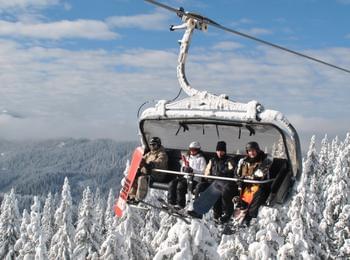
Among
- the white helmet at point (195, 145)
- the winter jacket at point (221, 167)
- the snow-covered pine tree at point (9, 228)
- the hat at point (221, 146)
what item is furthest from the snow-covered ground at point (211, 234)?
the hat at point (221, 146)

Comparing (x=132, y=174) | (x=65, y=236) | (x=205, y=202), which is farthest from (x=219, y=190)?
(x=65, y=236)

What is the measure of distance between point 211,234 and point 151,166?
35.5ft

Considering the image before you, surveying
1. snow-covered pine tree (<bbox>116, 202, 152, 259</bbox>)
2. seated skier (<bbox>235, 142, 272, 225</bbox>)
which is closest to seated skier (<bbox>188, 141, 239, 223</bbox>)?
seated skier (<bbox>235, 142, 272, 225</bbox>)

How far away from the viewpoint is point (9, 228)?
3788cm

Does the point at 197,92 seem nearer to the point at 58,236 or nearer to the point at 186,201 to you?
the point at 186,201

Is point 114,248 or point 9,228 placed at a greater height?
point 114,248

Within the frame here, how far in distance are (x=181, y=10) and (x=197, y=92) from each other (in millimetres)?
2408

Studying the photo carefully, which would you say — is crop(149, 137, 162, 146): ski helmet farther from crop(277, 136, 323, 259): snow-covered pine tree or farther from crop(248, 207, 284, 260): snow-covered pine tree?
crop(277, 136, 323, 259): snow-covered pine tree

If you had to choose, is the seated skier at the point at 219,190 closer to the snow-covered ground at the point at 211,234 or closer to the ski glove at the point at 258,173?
the ski glove at the point at 258,173

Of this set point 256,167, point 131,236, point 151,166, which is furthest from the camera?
point 131,236

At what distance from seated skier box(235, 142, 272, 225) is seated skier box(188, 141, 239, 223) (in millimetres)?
309

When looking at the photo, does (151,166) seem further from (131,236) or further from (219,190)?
(131,236)

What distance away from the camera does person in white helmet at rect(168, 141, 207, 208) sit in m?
13.9

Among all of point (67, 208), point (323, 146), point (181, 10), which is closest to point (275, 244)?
point (181, 10)
